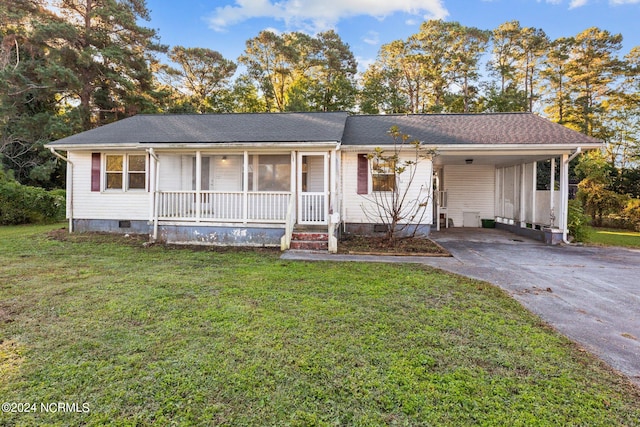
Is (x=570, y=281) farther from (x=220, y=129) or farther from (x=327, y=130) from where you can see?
(x=220, y=129)

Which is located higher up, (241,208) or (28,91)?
(28,91)

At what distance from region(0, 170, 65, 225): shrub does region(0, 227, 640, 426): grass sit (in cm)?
1021

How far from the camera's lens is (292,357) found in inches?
111

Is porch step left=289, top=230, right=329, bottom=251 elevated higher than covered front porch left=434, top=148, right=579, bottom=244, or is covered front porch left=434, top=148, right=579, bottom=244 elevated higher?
covered front porch left=434, top=148, right=579, bottom=244

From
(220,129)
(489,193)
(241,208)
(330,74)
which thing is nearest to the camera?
(241,208)

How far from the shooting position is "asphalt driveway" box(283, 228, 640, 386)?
131 inches

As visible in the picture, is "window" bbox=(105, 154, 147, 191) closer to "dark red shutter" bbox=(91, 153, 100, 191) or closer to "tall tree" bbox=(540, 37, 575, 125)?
"dark red shutter" bbox=(91, 153, 100, 191)

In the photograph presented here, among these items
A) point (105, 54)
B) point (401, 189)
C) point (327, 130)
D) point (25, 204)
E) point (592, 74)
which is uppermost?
point (592, 74)

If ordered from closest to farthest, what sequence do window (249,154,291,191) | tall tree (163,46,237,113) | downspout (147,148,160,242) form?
1. downspout (147,148,160,242)
2. window (249,154,291,191)
3. tall tree (163,46,237,113)

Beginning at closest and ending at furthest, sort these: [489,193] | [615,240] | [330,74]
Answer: [615,240]
[489,193]
[330,74]

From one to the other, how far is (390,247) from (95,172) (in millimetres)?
9768

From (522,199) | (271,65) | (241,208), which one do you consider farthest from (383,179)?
(271,65)

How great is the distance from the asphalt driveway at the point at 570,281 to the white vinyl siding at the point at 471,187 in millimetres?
3285

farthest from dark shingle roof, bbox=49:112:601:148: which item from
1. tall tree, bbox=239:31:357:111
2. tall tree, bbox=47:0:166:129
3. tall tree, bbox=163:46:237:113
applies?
tall tree, bbox=163:46:237:113
